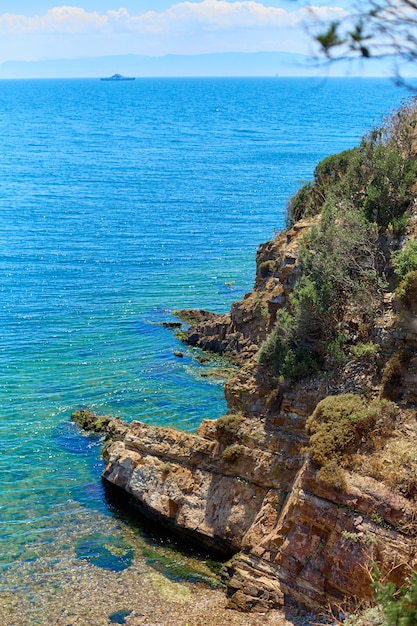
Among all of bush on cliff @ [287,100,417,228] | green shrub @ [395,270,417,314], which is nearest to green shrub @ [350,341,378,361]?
green shrub @ [395,270,417,314]

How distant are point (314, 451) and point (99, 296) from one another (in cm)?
3261

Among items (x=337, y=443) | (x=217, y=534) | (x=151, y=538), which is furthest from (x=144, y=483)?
(x=337, y=443)

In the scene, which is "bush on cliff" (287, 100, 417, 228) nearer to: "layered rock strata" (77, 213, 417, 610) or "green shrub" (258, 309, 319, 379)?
"layered rock strata" (77, 213, 417, 610)

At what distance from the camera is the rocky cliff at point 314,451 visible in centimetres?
1870

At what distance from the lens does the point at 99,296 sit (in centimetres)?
5025

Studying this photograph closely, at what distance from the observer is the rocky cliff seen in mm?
18703

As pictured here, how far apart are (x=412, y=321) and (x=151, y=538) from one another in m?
11.4

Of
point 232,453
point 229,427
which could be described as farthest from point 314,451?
point 229,427

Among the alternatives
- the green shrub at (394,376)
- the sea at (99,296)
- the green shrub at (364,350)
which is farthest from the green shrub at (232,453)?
the green shrub at (394,376)

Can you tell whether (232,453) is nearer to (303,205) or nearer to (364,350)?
(364,350)

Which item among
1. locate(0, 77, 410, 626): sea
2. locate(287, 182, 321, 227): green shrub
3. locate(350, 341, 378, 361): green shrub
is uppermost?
locate(287, 182, 321, 227): green shrub

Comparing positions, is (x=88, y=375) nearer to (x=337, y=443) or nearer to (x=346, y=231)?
(x=346, y=231)

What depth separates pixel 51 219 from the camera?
229ft

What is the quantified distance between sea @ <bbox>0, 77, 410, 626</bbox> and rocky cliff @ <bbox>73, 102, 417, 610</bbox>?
9.41 feet
